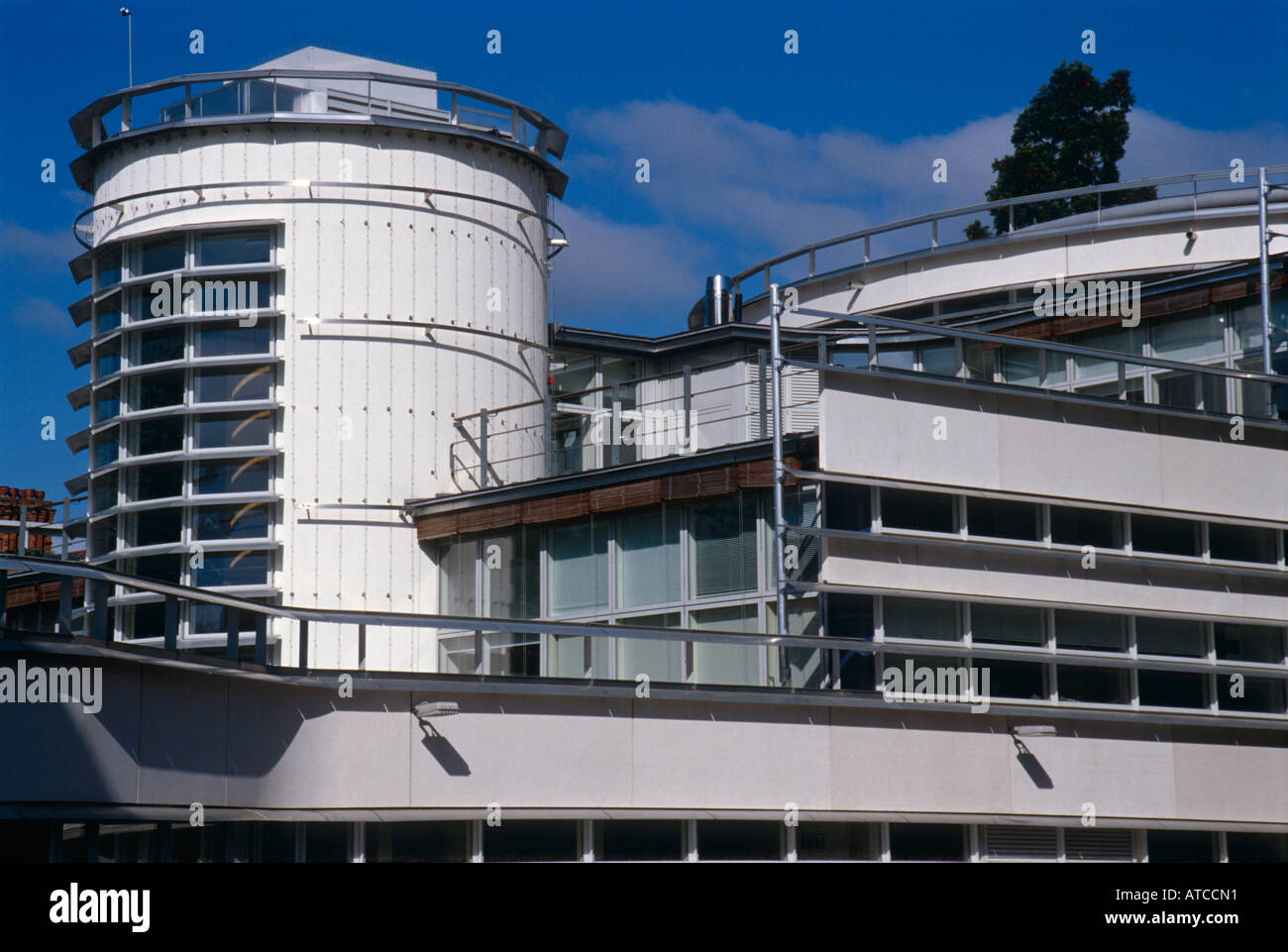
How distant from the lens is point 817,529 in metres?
18.2

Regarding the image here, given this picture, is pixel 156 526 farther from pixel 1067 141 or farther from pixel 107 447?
pixel 1067 141

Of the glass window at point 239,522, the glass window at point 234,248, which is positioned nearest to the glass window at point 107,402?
the glass window at point 234,248

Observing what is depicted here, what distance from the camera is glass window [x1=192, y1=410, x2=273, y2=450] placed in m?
23.8

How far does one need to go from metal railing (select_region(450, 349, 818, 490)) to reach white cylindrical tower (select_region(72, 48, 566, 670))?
141 millimetres

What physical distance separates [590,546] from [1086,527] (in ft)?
20.1

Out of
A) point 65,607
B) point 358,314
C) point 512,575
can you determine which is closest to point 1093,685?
point 512,575

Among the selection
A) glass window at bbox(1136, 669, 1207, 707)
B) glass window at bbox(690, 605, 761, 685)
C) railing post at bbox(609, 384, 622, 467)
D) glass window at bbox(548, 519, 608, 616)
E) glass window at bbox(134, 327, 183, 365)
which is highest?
glass window at bbox(134, 327, 183, 365)

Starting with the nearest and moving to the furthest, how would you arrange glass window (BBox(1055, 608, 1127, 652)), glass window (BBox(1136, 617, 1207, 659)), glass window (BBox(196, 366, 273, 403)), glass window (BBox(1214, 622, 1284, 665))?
glass window (BBox(1055, 608, 1127, 652)) < glass window (BBox(1136, 617, 1207, 659)) < glass window (BBox(1214, 622, 1284, 665)) < glass window (BBox(196, 366, 273, 403))

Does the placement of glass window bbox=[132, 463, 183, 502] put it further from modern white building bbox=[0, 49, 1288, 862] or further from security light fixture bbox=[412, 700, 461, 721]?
security light fixture bbox=[412, 700, 461, 721]

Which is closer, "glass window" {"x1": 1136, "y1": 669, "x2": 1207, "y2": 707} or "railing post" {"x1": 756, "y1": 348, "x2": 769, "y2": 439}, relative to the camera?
"glass window" {"x1": 1136, "y1": 669, "x2": 1207, "y2": 707}

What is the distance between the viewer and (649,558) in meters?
21.1

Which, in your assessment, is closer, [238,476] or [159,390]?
[238,476]

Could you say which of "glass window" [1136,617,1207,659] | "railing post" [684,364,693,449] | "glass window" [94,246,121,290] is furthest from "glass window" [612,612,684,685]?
"glass window" [94,246,121,290]

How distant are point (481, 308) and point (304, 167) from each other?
3.25 m
